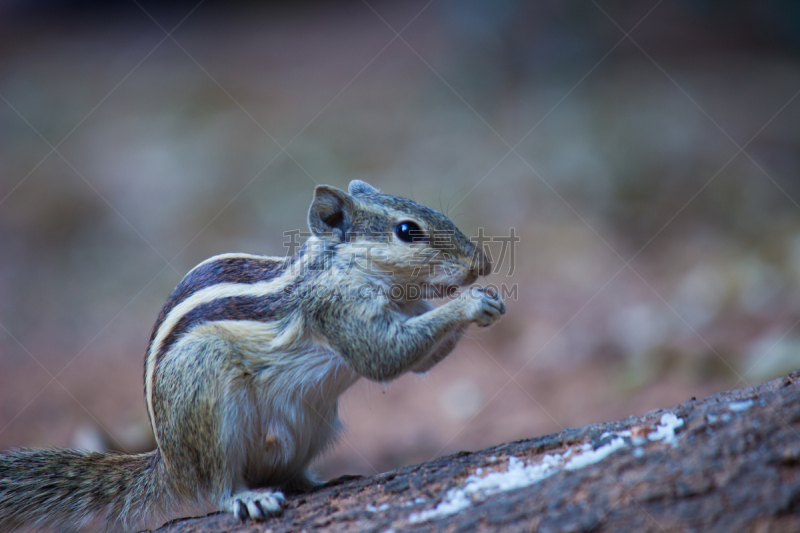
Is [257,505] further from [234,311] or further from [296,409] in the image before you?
[234,311]

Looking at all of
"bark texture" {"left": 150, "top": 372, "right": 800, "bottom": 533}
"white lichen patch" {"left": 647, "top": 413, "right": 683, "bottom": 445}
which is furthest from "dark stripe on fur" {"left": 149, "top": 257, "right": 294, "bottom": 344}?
"white lichen patch" {"left": 647, "top": 413, "right": 683, "bottom": 445}

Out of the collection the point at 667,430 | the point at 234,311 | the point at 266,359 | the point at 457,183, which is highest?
the point at 457,183

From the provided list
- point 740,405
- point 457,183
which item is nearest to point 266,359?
point 740,405

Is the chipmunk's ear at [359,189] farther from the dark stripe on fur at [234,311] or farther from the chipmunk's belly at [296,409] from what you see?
the chipmunk's belly at [296,409]

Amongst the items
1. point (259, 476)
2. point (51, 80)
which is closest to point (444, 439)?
point (259, 476)

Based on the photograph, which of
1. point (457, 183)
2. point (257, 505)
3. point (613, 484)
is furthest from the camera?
point (457, 183)

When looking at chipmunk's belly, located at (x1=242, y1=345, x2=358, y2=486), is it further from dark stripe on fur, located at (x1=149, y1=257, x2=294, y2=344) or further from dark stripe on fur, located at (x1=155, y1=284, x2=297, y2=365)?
dark stripe on fur, located at (x1=149, y1=257, x2=294, y2=344)

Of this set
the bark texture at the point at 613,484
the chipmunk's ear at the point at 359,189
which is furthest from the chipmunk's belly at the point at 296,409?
the chipmunk's ear at the point at 359,189
